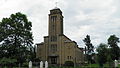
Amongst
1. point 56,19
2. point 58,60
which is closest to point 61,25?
point 56,19

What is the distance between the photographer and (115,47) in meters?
64.4

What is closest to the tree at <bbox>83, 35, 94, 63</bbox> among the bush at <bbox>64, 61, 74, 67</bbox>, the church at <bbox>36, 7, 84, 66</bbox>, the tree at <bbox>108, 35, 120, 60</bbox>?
the tree at <bbox>108, 35, 120, 60</bbox>

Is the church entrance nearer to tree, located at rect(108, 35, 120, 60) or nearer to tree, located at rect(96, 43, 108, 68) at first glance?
tree, located at rect(96, 43, 108, 68)

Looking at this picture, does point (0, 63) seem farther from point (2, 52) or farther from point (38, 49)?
point (38, 49)

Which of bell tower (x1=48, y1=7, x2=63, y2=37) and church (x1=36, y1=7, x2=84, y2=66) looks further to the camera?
bell tower (x1=48, y1=7, x2=63, y2=37)

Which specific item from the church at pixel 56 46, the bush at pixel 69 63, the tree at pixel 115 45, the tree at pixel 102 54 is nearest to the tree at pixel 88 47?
the tree at pixel 115 45

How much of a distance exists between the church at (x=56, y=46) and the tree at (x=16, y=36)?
865 cm

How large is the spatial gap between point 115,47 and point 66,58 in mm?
23655

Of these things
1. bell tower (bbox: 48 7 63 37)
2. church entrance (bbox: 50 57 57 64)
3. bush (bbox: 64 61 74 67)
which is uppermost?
bell tower (bbox: 48 7 63 37)

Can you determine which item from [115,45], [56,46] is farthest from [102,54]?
[115,45]

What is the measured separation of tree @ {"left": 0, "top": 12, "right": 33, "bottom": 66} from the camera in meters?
40.0

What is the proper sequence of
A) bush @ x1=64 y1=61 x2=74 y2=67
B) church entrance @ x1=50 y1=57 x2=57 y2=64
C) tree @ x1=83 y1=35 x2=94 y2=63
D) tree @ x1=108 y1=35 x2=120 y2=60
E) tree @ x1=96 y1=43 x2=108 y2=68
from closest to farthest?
tree @ x1=96 y1=43 x2=108 y2=68
bush @ x1=64 y1=61 x2=74 y2=67
church entrance @ x1=50 y1=57 x2=57 y2=64
tree @ x1=108 y1=35 x2=120 y2=60
tree @ x1=83 y1=35 x2=94 y2=63

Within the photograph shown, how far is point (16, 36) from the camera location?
4159cm

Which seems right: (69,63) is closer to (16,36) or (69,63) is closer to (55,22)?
(55,22)
